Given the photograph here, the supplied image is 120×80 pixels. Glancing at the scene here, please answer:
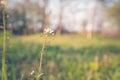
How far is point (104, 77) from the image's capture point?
3598mm

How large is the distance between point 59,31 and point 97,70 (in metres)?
15.7

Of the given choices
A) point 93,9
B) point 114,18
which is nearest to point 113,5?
point 114,18

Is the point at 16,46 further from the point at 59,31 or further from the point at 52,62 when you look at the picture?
the point at 59,31

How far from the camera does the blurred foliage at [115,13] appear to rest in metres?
18.0

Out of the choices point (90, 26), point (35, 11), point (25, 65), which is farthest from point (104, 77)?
point (90, 26)

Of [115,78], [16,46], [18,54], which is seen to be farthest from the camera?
[16,46]

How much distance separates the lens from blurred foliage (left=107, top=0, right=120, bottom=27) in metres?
18.0

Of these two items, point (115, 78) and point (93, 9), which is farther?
point (93, 9)

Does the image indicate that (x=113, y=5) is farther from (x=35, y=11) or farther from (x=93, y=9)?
(x=35, y=11)

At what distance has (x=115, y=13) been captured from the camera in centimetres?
1808

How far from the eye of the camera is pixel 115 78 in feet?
11.2

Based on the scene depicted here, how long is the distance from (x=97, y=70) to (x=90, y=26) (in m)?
16.6

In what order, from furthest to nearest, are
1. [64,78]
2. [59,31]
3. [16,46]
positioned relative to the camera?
1. [59,31]
2. [16,46]
3. [64,78]

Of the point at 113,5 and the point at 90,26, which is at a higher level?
the point at 113,5
